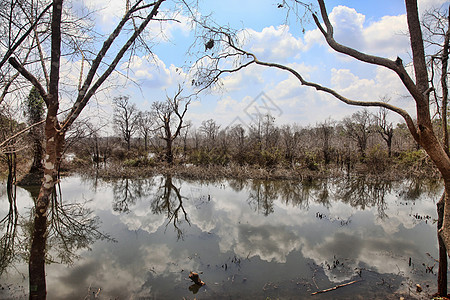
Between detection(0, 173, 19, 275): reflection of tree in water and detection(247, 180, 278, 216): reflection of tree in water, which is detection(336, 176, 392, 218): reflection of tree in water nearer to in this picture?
detection(247, 180, 278, 216): reflection of tree in water

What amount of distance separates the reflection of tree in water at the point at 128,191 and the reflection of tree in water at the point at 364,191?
9707 mm

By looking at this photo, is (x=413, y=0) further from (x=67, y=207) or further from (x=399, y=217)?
(x=67, y=207)

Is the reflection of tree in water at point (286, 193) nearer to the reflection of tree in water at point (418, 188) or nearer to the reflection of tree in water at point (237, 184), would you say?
the reflection of tree in water at point (237, 184)

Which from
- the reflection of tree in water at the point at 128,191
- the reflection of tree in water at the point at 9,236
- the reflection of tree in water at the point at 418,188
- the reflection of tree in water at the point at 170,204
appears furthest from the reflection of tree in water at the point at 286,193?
the reflection of tree in water at the point at 9,236

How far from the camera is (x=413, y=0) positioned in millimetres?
2732

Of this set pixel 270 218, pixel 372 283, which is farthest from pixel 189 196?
pixel 372 283

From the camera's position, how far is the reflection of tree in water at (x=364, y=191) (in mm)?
10672

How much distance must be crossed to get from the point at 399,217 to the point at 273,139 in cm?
1786

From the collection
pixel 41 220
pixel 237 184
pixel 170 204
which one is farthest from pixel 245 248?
pixel 237 184

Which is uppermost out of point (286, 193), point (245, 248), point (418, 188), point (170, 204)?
point (418, 188)

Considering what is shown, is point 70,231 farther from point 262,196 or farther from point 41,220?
point 262,196

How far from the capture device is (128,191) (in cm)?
1329

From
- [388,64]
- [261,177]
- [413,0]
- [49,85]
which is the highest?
[413,0]

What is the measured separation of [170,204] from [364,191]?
10.00 meters
